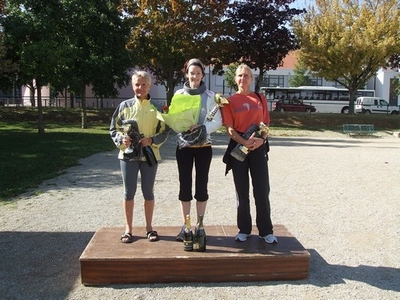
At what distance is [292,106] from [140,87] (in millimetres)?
40896

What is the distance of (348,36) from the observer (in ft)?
98.6

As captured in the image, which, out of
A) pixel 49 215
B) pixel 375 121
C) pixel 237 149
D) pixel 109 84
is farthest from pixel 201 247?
pixel 375 121

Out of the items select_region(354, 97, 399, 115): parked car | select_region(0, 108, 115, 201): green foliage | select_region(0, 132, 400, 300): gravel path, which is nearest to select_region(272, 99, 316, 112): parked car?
select_region(354, 97, 399, 115): parked car

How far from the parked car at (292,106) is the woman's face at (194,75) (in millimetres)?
40627

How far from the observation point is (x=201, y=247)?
398cm

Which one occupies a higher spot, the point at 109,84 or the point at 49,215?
the point at 109,84

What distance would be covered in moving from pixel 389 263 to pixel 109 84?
2038cm

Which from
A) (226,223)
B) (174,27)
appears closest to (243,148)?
(226,223)

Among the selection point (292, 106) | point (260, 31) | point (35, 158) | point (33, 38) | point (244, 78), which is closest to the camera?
point (244, 78)

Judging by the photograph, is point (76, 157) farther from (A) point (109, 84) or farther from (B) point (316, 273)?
(A) point (109, 84)

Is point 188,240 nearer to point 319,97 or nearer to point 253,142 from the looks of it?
point 253,142

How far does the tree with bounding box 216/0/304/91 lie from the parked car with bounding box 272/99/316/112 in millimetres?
13956

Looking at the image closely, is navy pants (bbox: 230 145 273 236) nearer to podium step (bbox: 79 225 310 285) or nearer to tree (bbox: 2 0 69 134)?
podium step (bbox: 79 225 310 285)

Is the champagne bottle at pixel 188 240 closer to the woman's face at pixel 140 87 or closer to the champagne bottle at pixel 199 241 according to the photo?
the champagne bottle at pixel 199 241
